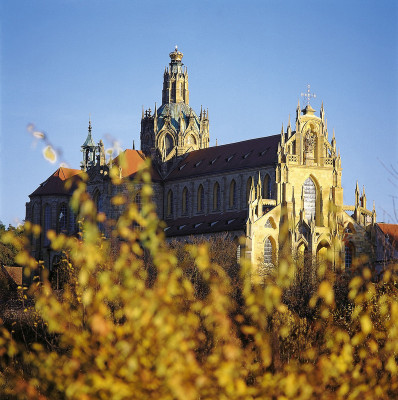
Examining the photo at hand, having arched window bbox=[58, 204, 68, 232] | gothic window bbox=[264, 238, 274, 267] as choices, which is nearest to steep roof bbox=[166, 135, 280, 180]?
gothic window bbox=[264, 238, 274, 267]

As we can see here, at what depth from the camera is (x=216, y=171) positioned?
101188 mm

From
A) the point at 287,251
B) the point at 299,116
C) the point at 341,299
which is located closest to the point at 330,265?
the point at 287,251

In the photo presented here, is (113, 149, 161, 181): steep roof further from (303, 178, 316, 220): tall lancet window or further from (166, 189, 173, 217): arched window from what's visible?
(303, 178, 316, 220): tall lancet window

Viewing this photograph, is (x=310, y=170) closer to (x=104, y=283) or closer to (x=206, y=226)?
(x=206, y=226)

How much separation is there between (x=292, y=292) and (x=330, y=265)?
563 inches

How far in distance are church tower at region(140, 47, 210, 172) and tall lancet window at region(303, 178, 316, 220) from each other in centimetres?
2111

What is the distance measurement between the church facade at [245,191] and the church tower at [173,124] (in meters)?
0.14

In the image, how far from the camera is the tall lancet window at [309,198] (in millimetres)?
94750

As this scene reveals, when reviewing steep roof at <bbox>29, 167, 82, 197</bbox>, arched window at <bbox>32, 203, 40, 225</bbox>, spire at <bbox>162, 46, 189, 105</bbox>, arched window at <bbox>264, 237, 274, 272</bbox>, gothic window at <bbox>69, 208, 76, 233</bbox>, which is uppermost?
spire at <bbox>162, 46, 189, 105</bbox>

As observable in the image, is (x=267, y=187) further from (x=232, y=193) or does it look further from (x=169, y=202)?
(x=169, y=202)

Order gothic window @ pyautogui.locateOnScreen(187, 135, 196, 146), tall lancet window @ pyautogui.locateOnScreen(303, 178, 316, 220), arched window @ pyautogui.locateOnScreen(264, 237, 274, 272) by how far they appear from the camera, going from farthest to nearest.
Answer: gothic window @ pyautogui.locateOnScreen(187, 135, 196, 146), tall lancet window @ pyautogui.locateOnScreen(303, 178, 316, 220), arched window @ pyautogui.locateOnScreen(264, 237, 274, 272)

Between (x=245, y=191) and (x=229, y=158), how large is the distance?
263 inches

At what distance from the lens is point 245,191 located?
96.4 m

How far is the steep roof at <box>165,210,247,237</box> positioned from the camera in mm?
92062
